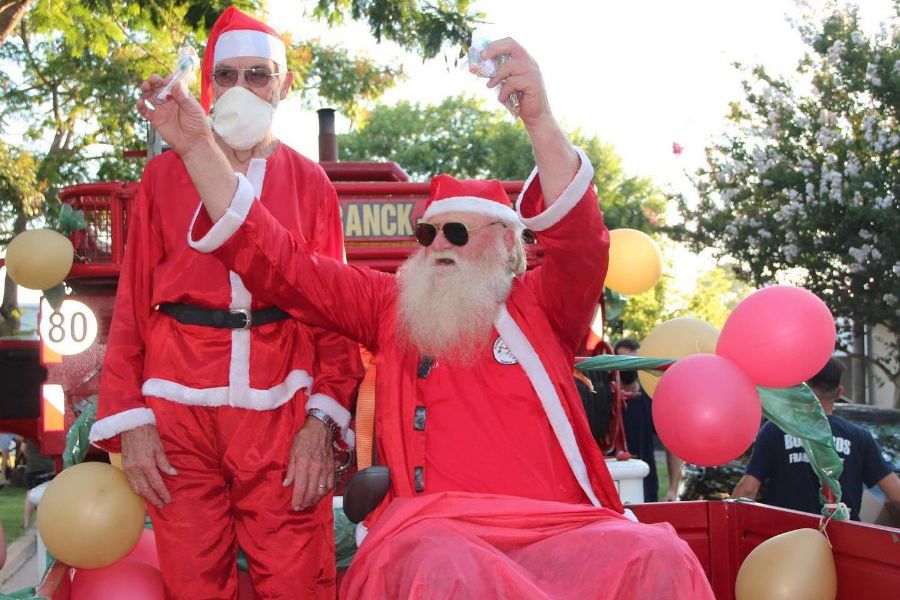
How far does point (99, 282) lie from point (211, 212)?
286cm

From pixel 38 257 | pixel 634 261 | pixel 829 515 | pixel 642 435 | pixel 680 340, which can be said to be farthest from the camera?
pixel 642 435

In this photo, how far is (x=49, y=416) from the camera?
549 cm

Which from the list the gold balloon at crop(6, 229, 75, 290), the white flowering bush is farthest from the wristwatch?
the white flowering bush

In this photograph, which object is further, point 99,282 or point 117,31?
point 117,31

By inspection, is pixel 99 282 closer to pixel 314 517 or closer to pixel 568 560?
pixel 314 517

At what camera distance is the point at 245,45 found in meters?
3.24

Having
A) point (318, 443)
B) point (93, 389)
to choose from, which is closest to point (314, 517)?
point (318, 443)

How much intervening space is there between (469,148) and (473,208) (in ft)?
107

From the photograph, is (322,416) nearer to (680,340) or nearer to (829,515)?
(680,340)

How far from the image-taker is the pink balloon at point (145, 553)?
338 cm

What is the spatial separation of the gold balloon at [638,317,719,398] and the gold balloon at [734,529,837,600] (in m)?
0.73

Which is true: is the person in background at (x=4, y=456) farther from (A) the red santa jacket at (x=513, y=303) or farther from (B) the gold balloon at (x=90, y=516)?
(A) the red santa jacket at (x=513, y=303)

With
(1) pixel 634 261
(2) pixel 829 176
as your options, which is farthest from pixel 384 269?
(2) pixel 829 176

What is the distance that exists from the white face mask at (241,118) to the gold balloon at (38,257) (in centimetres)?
145
